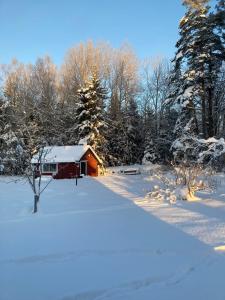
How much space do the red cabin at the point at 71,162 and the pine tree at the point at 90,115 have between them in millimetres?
1879

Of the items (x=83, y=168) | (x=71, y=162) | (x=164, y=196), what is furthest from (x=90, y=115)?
(x=164, y=196)

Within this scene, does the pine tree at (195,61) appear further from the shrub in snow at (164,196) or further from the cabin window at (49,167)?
the cabin window at (49,167)

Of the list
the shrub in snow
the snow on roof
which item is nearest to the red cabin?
the snow on roof

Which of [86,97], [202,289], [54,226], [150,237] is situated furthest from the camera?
[86,97]

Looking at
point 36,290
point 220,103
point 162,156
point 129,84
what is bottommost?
point 36,290

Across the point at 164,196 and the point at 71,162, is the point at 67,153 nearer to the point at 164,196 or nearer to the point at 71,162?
the point at 71,162

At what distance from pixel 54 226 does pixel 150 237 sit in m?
2.73

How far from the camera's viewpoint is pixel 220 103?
96.3 feet

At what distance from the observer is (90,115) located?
3506 centimetres

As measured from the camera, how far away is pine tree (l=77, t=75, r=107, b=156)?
34969 mm

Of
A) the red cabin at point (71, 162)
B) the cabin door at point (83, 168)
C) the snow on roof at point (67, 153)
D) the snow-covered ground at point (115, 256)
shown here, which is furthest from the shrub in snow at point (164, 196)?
the cabin door at point (83, 168)

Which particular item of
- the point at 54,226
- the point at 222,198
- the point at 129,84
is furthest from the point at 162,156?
the point at 54,226

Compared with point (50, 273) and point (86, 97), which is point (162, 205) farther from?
point (86, 97)

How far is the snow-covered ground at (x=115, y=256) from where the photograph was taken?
4727 mm
